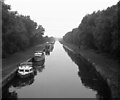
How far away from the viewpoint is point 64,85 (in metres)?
33.6

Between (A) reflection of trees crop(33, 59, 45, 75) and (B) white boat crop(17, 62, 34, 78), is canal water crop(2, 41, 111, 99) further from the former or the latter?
(A) reflection of trees crop(33, 59, 45, 75)

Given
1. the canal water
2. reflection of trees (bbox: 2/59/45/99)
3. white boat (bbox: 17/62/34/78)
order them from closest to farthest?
reflection of trees (bbox: 2/59/45/99) < the canal water < white boat (bbox: 17/62/34/78)

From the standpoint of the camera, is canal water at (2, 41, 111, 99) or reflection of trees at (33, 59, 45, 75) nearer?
canal water at (2, 41, 111, 99)

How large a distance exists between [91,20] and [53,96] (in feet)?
163

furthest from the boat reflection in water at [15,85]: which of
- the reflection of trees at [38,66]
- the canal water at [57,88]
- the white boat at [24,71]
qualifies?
the reflection of trees at [38,66]

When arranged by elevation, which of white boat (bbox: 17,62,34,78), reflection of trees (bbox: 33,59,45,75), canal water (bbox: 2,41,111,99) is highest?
white boat (bbox: 17,62,34,78)

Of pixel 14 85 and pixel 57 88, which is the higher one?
pixel 14 85

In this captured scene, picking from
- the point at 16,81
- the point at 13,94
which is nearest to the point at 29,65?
the point at 16,81

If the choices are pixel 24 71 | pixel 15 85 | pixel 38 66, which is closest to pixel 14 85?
pixel 15 85

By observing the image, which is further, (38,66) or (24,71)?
(38,66)

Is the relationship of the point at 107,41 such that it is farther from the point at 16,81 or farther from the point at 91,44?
the point at 91,44

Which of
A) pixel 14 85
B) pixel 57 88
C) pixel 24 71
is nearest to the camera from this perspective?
pixel 57 88

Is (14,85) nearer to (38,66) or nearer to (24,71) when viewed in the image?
(24,71)

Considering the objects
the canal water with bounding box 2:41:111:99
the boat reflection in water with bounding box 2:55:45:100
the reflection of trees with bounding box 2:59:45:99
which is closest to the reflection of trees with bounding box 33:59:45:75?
the canal water with bounding box 2:41:111:99
